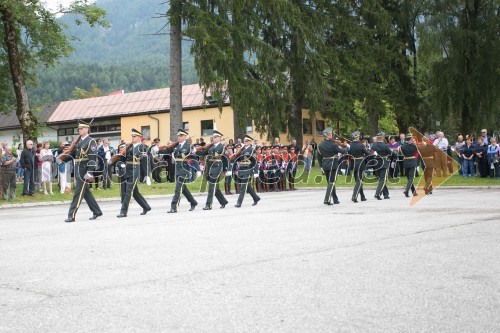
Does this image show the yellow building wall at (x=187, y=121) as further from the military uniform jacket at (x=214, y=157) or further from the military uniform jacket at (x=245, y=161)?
the military uniform jacket at (x=214, y=157)

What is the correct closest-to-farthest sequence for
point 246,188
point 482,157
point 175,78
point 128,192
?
point 128,192
point 246,188
point 482,157
point 175,78

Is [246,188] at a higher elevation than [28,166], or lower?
lower

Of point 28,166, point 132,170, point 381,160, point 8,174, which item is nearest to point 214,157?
point 132,170

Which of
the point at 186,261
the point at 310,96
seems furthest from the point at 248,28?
the point at 186,261

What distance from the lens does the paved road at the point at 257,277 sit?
5.45m

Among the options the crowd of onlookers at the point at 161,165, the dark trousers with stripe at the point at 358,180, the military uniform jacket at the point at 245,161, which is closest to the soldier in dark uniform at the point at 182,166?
the military uniform jacket at the point at 245,161

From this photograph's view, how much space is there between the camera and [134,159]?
16.5 metres

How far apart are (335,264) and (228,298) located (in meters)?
2.09

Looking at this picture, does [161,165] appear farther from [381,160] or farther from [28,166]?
[381,160]

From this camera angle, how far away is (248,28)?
30000 mm

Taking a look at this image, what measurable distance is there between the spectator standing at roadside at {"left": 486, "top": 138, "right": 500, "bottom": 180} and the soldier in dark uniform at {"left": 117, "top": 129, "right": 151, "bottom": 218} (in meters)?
17.6

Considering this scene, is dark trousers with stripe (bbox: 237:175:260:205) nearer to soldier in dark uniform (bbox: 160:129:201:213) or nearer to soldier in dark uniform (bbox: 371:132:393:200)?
soldier in dark uniform (bbox: 160:129:201:213)

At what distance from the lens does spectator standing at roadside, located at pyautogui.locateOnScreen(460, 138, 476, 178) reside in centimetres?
2989

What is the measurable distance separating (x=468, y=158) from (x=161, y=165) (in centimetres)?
1385
